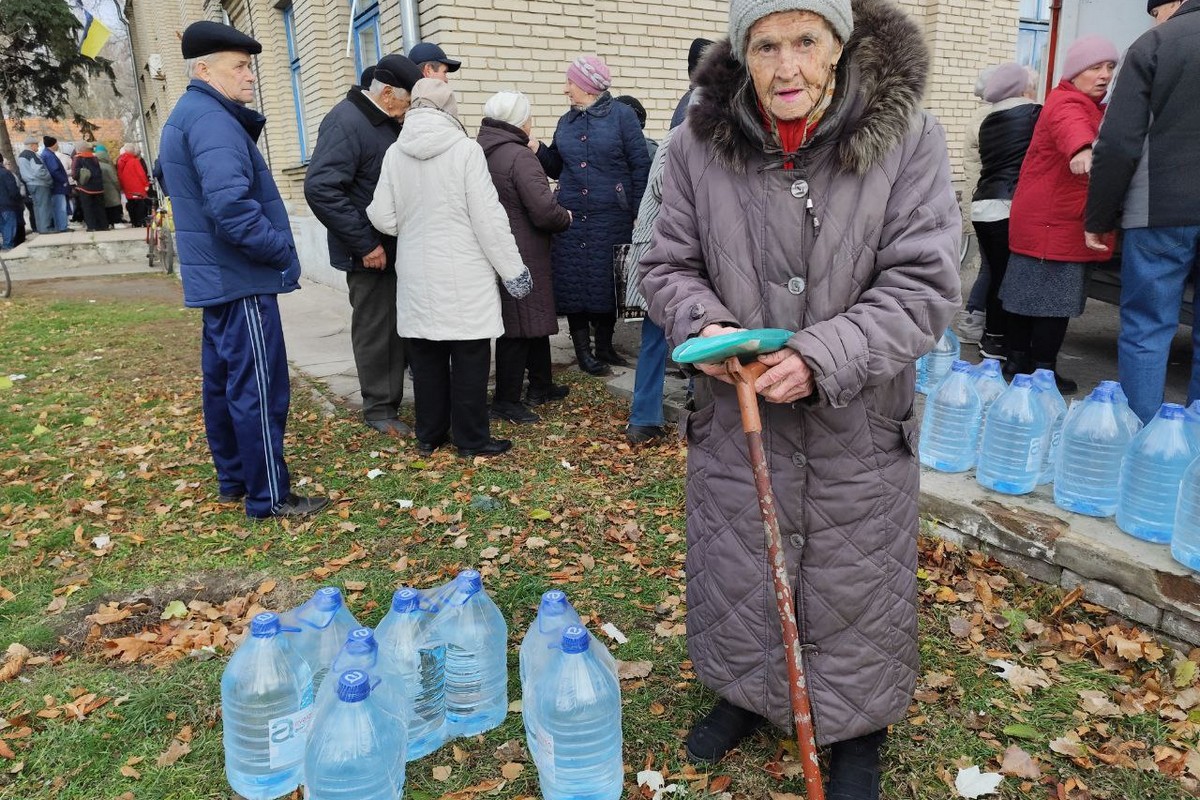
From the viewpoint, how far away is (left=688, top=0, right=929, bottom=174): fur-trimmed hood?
1.86m

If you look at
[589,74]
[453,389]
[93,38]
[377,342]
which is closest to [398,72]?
[589,74]

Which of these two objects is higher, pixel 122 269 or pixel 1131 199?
pixel 1131 199

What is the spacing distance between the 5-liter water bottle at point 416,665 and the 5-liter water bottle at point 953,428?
8.00 feet

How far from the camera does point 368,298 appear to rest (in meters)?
5.23

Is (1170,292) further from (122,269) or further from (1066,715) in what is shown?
(122,269)

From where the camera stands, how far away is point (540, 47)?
748 cm

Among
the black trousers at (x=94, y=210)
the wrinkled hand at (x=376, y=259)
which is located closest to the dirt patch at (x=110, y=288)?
the black trousers at (x=94, y=210)

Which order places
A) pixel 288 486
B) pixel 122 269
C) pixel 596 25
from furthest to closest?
1. pixel 122 269
2. pixel 596 25
3. pixel 288 486

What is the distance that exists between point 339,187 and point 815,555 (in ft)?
12.7

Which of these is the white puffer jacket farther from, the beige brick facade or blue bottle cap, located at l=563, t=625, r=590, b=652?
the beige brick facade

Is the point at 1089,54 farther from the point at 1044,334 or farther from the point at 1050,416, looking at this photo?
the point at 1050,416

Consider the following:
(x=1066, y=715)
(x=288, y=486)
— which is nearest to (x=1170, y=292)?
(x=1066, y=715)

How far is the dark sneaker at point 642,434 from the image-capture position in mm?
4984

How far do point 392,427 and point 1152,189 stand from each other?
441 cm
